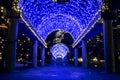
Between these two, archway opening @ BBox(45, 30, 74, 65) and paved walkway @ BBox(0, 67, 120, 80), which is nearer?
paved walkway @ BBox(0, 67, 120, 80)

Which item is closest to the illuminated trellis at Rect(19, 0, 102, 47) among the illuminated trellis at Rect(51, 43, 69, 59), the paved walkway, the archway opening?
the paved walkway

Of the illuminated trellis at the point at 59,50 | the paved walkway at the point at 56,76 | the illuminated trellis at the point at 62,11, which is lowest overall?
the paved walkway at the point at 56,76

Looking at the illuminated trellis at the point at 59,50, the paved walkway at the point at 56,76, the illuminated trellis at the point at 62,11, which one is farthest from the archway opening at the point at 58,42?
the paved walkway at the point at 56,76

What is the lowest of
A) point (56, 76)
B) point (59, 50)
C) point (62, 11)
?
point (56, 76)

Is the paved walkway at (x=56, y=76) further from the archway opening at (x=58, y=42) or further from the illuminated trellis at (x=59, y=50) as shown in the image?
the illuminated trellis at (x=59, y=50)

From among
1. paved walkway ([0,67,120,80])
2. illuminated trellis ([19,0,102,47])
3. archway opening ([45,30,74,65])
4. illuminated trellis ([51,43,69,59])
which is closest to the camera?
paved walkway ([0,67,120,80])

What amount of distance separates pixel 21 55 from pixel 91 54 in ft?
76.7

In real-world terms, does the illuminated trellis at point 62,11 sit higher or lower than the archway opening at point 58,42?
higher

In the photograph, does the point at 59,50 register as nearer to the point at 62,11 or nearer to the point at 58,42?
the point at 58,42

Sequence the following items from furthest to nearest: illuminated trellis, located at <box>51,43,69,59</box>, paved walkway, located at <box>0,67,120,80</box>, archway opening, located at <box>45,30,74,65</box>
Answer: illuminated trellis, located at <box>51,43,69,59</box> → archway opening, located at <box>45,30,74,65</box> → paved walkway, located at <box>0,67,120,80</box>

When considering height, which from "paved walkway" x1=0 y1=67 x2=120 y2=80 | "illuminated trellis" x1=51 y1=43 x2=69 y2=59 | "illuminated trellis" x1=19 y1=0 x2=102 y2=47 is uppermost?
"illuminated trellis" x1=19 y1=0 x2=102 y2=47

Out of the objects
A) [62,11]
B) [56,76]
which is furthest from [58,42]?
[56,76]

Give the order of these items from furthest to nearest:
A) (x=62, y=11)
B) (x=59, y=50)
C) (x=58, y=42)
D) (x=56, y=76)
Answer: (x=58, y=42) → (x=59, y=50) → (x=62, y=11) → (x=56, y=76)

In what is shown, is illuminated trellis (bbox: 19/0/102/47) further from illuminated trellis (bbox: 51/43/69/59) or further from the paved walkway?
illuminated trellis (bbox: 51/43/69/59)
